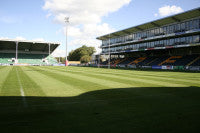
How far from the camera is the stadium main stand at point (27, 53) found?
217 ft

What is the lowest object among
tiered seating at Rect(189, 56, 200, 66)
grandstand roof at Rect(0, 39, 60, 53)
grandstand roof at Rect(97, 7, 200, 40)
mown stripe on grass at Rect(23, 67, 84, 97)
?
mown stripe on grass at Rect(23, 67, 84, 97)

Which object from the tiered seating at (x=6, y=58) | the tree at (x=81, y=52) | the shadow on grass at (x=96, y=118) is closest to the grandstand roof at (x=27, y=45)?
the tiered seating at (x=6, y=58)

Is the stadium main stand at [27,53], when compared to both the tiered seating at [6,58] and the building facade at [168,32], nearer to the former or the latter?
the tiered seating at [6,58]

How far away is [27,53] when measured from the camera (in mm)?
73688

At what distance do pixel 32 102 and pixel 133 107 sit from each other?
3.69 metres

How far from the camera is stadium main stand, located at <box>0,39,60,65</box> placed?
66188 millimetres

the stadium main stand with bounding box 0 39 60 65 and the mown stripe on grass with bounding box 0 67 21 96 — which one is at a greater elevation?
the stadium main stand with bounding box 0 39 60 65

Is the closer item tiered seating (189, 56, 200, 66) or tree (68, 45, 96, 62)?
tiered seating (189, 56, 200, 66)

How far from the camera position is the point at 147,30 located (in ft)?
158

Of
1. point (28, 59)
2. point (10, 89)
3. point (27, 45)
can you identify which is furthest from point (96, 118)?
point (28, 59)

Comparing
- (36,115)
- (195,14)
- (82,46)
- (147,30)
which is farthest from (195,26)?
(82,46)

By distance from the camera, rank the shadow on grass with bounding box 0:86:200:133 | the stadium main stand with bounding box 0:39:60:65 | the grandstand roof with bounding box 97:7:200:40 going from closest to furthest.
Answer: the shadow on grass with bounding box 0:86:200:133, the grandstand roof with bounding box 97:7:200:40, the stadium main stand with bounding box 0:39:60:65

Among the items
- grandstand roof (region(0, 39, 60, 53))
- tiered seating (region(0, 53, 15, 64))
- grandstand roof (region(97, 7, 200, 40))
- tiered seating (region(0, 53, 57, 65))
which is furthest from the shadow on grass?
tiered seating (region(0, 53, 15, 64))

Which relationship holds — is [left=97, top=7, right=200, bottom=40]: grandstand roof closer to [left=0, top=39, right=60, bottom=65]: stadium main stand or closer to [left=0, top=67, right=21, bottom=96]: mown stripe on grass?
[left=0, top=39, right=60, bottom=65]: stadium main stand
